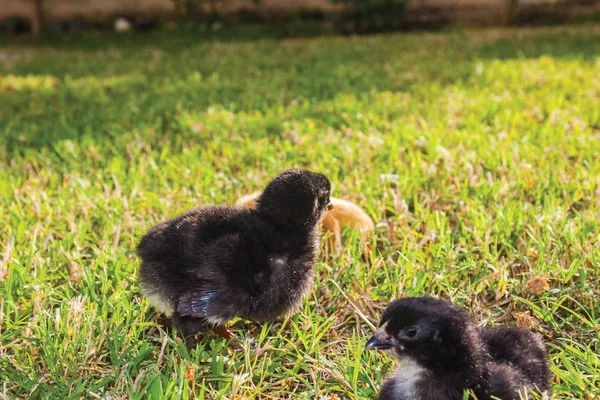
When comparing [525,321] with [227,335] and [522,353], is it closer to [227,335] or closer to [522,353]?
[522,353]

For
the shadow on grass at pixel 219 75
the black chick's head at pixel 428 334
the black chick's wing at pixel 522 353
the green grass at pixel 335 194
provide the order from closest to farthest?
1. the black chick's head at pixel 428 334
2. the black chick's wing at pixel 522 353
3. the green grass at pixel 335 194
4. the shadow on grass at pixel 219 75

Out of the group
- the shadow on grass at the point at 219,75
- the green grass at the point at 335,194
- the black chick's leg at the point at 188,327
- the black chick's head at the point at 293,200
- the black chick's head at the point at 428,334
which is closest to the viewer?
the black chick's head at the point at 428,334

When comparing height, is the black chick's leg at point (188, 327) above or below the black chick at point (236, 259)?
below

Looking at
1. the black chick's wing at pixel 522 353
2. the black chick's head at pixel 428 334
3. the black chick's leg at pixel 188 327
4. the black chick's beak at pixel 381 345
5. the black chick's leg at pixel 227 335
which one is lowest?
the black chick's leg at pixel 227 335

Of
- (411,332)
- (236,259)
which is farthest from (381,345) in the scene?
(236,259)

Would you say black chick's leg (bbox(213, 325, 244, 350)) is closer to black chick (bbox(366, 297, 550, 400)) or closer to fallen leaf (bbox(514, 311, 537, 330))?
black chick (bbox(366, 297, 550, 400))

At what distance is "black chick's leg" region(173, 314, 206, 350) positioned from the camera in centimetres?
237

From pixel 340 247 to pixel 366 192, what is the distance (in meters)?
0.74

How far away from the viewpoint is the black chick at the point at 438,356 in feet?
5.93

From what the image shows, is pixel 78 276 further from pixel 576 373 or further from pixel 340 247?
pixel 576 373

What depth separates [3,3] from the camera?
18.6 m

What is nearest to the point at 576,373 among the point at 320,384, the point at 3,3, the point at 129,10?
the point at 320,384

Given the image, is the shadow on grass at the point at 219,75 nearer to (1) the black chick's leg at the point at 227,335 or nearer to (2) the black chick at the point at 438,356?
(1) the black chick's leg at the point at 227,335

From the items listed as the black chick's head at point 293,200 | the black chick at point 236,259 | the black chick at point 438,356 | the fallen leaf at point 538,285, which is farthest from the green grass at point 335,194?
the black chick's head at point 293,200
